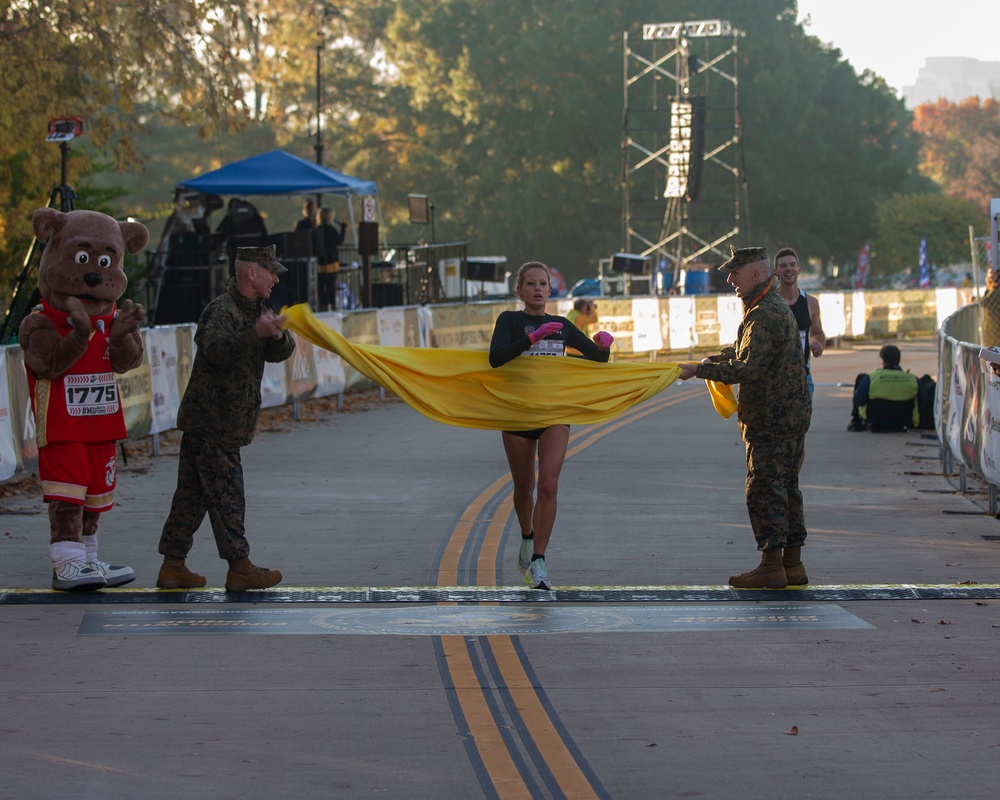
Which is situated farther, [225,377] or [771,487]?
[771,487]

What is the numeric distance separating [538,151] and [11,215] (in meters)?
58.8

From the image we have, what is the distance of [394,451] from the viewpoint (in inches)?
717

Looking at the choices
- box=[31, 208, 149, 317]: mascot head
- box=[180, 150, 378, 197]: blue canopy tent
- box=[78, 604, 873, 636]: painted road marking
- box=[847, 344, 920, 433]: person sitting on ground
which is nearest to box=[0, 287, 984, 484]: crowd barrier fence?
box=[847, 344, 920, 433]: person sitting on ground

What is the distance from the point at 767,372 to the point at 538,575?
1841 millimetres

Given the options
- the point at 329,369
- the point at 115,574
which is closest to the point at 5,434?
the point at 115,574

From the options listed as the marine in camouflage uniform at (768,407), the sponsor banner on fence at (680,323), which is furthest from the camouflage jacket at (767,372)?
the sponsor banner on fence at (680,323)

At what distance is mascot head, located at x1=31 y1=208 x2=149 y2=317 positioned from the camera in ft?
30.9

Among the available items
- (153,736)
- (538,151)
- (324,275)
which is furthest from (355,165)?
(153,736)

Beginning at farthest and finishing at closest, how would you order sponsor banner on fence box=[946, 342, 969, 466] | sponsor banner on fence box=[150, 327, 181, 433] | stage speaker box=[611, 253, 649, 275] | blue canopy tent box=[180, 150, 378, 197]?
stage speaker box=[611, 253, 649, 275], blue canopy tent box=[180, 150, 378, 197], sponsor banner on fence box=[150, 327, 181, 433], sponsor banner on fence box=[946, 342, 969, 466]

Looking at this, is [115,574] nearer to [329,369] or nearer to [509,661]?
[509,661]

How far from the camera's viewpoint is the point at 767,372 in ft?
30.5

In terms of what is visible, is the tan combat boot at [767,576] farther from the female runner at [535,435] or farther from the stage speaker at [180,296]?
the stage speaker at [180,296]

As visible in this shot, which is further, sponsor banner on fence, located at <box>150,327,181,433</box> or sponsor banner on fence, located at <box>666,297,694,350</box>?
sponsor banner on fence, located at <box>666,297,694,350</box>

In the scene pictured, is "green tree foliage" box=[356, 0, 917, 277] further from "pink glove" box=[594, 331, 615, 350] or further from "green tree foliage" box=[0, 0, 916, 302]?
"pink glove" box=[594, 331, 615, 350]
